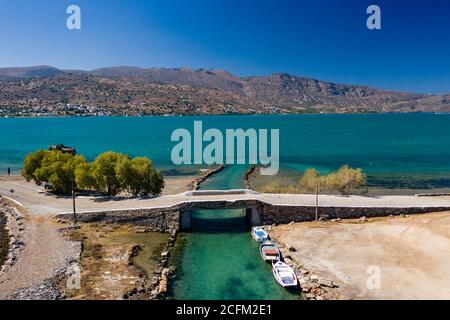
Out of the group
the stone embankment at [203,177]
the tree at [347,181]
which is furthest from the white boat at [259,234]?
the stone embankment at [203,177]

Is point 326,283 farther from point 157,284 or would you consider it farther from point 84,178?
point 84,178

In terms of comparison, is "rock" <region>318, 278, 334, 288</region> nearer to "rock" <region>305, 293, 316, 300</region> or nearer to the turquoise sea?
"rock" <region>305, 293, 316, 300</region>

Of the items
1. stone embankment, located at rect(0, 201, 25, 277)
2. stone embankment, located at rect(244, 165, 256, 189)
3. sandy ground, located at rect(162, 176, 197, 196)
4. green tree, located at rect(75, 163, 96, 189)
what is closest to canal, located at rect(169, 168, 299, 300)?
stone embankment, located at rect(0, 201, 25, 277)

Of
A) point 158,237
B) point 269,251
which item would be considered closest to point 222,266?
point 269,251

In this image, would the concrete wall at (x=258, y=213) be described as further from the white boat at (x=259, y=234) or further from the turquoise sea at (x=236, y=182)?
the white boat at (x=259, y=234)
